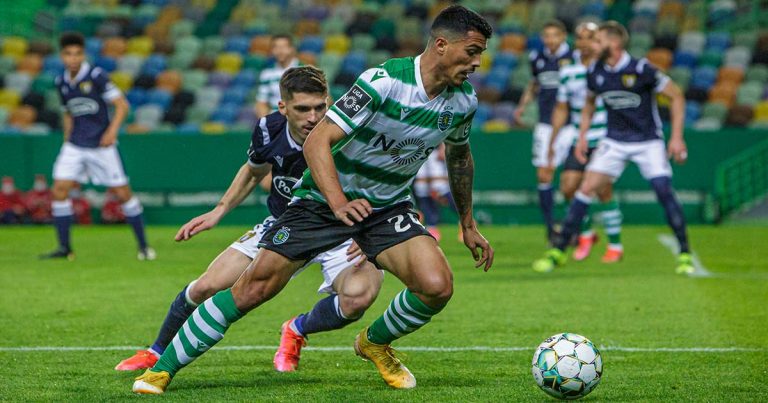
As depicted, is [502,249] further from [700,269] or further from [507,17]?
[507,17]

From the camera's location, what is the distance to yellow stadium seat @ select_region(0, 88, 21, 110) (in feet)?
74.8

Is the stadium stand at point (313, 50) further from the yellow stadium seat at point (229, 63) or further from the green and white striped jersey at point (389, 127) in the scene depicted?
the green and white striped jersey at point (389, 127)

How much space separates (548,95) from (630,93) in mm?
2489

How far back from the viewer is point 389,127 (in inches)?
209

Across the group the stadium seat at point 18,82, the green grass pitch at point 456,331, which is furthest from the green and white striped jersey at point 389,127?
the stadium seat at point 18,82

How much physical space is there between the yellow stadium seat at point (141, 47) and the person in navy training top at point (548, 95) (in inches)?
490

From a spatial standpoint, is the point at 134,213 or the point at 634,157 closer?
the point at 634,157

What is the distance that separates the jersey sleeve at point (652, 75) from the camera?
36.9 ft

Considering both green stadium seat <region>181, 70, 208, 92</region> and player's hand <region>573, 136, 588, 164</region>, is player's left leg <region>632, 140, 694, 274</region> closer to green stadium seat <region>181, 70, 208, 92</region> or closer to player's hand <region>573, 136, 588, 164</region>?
player's hand <region>573, 136, 588, 164</region>

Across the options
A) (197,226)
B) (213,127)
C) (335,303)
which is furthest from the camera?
(213,127)

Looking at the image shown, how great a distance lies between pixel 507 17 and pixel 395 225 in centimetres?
1858

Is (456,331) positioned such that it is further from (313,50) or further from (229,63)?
(229,63)

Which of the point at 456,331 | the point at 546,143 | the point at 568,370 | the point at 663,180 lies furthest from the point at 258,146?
the point at 546,143

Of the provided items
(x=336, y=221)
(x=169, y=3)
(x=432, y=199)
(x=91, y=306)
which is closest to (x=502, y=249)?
(x=432, y=199)
